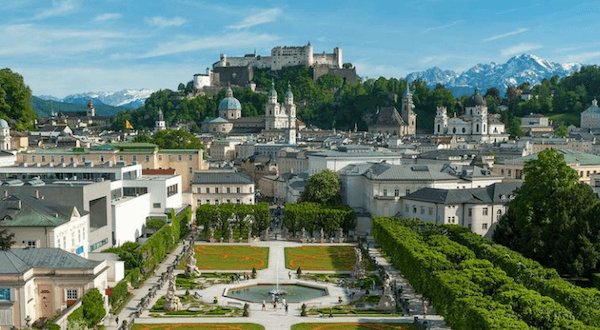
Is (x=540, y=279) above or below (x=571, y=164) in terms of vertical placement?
below

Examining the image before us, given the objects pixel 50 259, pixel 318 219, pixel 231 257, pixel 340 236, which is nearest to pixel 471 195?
pixel 340 236

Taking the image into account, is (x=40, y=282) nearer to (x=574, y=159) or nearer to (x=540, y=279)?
(x=540, y=279)

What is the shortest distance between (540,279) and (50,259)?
30.9 m

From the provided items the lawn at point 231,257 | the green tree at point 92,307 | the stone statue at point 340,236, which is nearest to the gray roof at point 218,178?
the lawn at point 231,257

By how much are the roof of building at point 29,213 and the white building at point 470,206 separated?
125ft

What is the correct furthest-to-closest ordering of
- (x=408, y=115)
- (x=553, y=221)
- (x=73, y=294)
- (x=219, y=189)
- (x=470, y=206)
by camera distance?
(x=408, y=115) < (x=219, y=189) < (x=470, y=206) < (x=553, y=221) < (x=73, y=294)

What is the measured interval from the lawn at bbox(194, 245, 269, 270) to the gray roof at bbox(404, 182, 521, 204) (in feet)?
60.1

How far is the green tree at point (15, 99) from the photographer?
12850 centimetres

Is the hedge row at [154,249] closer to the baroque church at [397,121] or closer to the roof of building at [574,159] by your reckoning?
the roof of building at [574,159]

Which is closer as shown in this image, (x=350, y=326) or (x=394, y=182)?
(x=350, y=326)

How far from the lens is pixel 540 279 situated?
4819cm

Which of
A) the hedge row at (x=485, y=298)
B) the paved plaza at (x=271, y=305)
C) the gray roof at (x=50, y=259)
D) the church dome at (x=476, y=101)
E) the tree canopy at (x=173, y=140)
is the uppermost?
the church dome at (x=476, y=101)

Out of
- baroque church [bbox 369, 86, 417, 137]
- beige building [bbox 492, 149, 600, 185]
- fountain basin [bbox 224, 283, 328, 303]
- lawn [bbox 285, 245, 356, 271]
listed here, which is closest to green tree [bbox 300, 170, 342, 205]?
lawn [bbox 285, 245, 356, 271]

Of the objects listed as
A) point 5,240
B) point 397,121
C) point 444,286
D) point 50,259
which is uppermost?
point 397,121
